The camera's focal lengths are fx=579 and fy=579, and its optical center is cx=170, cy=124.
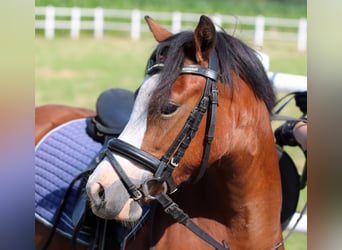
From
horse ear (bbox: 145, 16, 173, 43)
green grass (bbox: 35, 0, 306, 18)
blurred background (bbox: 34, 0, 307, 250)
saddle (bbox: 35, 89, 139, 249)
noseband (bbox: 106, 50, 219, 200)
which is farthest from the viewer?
green grass (bbox: 35, 0, 306, 18)

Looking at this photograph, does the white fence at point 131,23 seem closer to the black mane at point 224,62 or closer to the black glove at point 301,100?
the black glove at point 301,100

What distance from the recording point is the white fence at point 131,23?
706 inches

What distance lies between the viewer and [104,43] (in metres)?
18.2

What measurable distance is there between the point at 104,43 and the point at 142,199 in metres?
16.3

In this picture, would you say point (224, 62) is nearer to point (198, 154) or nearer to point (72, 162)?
point (198, 154)

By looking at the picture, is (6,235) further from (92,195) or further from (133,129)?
(133,129)

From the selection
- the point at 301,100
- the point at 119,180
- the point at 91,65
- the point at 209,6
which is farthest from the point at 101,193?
the point at 209,6

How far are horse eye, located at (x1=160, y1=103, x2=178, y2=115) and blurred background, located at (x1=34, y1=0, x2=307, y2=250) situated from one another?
8009 millimetres

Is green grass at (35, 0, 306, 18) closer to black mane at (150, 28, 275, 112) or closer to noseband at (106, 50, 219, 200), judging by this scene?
black mane at (150, 28, 275, 112)

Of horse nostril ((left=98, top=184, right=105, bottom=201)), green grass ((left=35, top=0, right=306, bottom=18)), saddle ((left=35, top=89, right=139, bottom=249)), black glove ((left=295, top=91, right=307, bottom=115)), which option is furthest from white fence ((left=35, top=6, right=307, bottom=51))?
horse nostril ((left=98, top=184, right=105, bottom=201))

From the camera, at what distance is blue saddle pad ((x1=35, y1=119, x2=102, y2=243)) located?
125 inches

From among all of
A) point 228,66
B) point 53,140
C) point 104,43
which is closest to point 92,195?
point 228,66

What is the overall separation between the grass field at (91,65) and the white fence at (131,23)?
33cm

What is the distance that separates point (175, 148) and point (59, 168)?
1.30 metres
